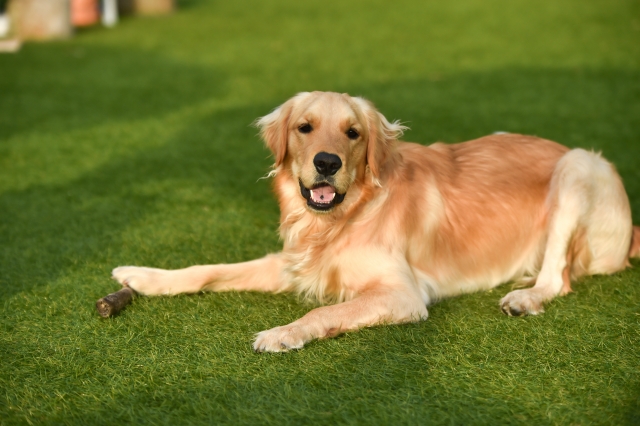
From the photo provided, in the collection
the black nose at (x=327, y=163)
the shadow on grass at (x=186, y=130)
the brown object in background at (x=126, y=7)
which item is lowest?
the shadow on grass at (x=186, y=130)

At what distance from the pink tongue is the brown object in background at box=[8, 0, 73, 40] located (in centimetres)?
911

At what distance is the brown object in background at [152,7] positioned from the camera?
46.3ft

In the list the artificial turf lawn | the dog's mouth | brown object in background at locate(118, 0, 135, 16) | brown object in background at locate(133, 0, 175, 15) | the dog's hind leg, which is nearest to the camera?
the artificial turf lawn

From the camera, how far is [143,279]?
412cm

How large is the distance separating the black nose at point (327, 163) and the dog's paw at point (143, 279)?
1082 millimetres

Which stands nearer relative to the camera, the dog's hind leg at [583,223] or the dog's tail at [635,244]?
the dog's hind leg at [583,223]

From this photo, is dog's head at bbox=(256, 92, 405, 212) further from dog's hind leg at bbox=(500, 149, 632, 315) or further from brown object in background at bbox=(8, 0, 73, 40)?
brown object in background at bbox=(8, 0, 73, 40)

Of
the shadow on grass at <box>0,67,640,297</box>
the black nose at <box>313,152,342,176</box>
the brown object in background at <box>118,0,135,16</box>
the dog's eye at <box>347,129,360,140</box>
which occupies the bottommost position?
the shadow on grass at <box>0,67,640,297</box>

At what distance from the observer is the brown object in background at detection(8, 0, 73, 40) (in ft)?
37.7

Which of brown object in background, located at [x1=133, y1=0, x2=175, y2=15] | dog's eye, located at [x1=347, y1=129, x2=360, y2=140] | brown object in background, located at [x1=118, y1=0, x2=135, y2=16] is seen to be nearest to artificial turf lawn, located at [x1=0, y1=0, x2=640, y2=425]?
dog's eye, located at [x1=347, y1=129, x2=360, y2=140]

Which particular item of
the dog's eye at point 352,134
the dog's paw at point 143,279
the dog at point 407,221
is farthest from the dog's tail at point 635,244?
the dog's paw at point 143,279

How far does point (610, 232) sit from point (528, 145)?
71 centimetres

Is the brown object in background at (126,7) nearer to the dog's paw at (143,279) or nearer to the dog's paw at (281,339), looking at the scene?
the dog's paw at (143,279)

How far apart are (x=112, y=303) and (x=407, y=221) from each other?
5.24ft
